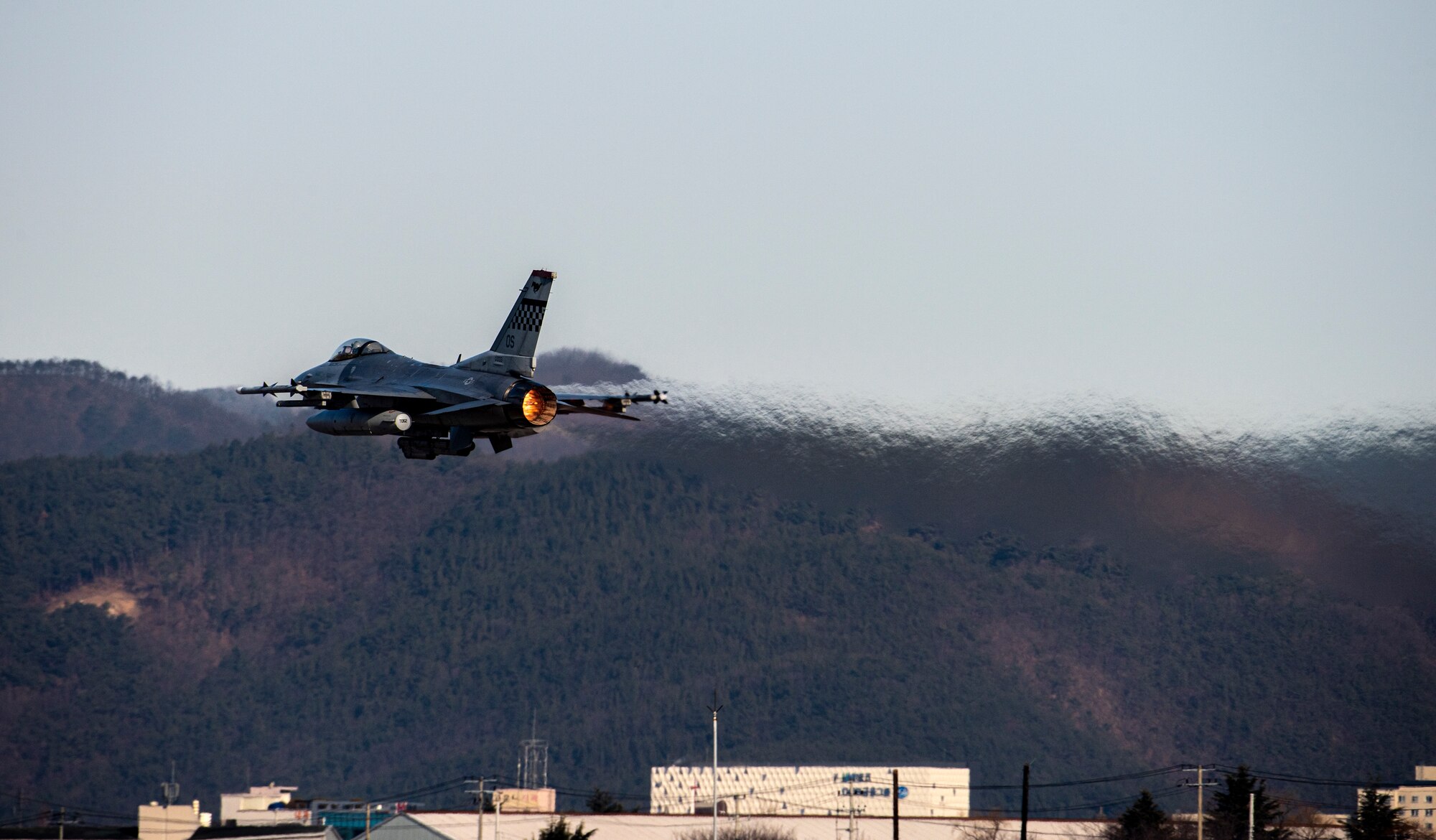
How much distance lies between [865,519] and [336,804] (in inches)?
2368

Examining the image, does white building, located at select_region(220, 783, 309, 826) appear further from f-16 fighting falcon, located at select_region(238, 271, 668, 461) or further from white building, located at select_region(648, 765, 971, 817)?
f-16 fighting falcon, located at select_region(238, 271, 668, 461)

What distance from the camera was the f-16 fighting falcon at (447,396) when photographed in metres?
66.6

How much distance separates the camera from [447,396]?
6775cm

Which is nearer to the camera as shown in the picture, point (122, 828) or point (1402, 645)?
point (122, 828)

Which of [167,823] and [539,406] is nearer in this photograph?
[539,406]

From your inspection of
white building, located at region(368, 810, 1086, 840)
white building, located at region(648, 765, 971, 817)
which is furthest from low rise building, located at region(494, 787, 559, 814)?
white building, located at region(648, 765, 971, 817)

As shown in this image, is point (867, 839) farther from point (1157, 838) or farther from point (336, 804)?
point (336, 804)

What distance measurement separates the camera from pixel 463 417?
220 ft

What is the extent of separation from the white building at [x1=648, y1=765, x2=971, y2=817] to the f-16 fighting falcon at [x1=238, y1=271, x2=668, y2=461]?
332 ft

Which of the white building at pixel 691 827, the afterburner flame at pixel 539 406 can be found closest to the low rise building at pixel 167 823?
the white building at pixel 691 827

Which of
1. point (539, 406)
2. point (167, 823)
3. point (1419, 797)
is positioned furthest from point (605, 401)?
point (1419, 797)

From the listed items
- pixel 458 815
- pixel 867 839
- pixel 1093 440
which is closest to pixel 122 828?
pixel 458 815

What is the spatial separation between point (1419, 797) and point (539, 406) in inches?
5138

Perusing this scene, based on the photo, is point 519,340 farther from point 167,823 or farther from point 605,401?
point 167,823
